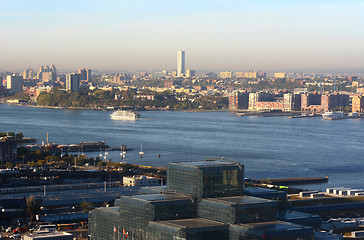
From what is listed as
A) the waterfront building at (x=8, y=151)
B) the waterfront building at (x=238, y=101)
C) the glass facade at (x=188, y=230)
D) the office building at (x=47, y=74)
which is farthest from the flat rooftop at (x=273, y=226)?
the office building at (x=47, y=74)

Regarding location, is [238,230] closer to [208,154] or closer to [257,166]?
[257,166]

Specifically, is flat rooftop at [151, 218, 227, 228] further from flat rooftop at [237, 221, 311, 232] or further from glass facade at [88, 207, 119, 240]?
glass facade at [88, 207, 119, 240]

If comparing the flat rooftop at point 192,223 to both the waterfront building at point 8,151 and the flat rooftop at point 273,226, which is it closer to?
the flat rooftop at point 273,226

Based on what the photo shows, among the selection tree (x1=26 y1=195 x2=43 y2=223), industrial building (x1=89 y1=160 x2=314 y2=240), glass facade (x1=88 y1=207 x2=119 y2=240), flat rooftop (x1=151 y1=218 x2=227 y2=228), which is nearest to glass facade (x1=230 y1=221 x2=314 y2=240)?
industrial building (x1=89 y1=160 x2=314 y2=240)

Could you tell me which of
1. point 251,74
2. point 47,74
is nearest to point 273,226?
point 47,74

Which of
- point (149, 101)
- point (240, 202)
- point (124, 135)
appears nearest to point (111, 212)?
point (240, 202)
